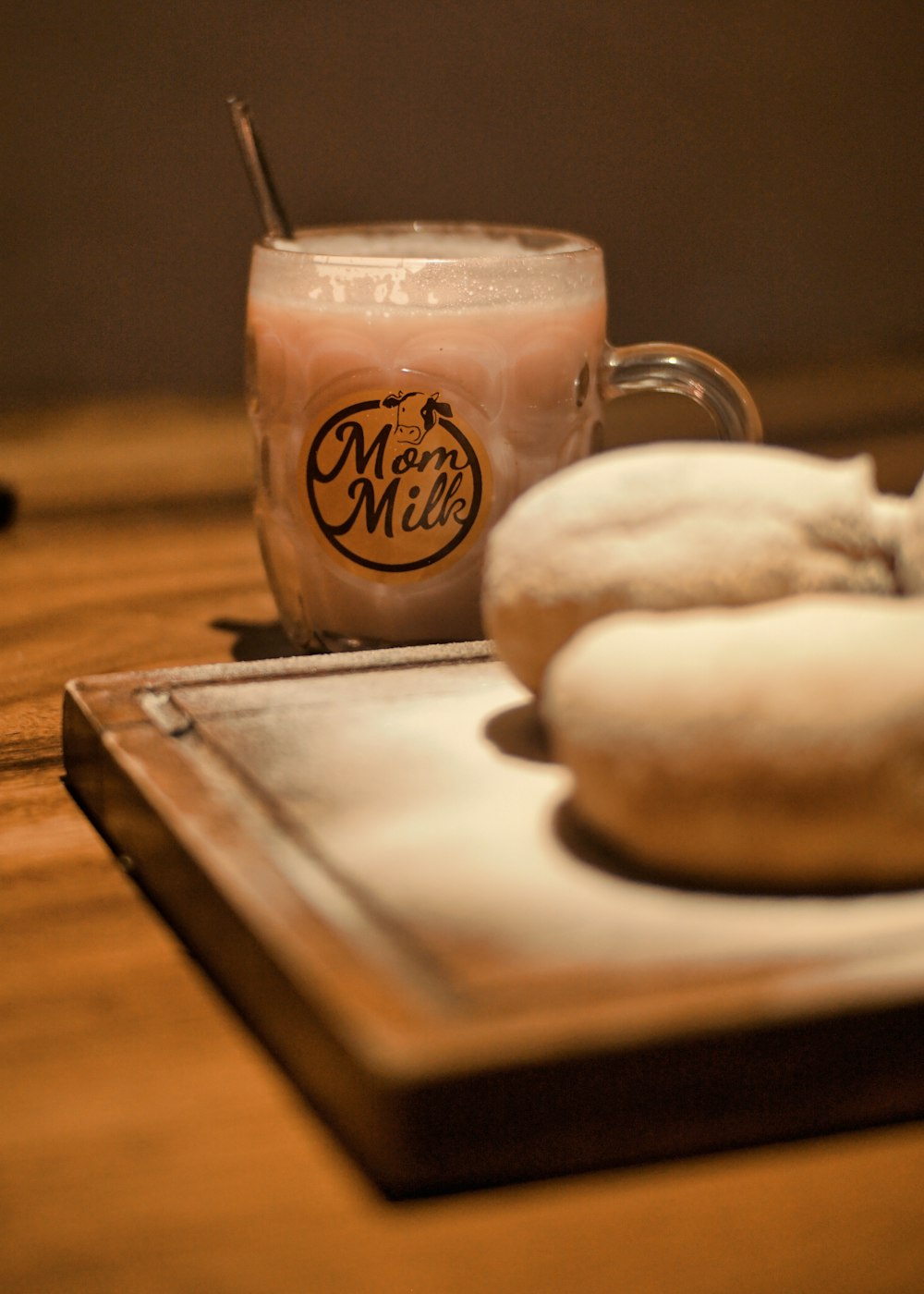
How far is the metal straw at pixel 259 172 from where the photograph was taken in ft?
2.17

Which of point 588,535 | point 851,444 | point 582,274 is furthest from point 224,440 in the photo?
point 588,535

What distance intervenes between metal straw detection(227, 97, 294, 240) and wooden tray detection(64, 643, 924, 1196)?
31cm

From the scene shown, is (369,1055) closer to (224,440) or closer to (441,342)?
(441,342)

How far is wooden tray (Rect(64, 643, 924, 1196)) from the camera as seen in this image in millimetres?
294

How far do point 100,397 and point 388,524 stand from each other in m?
0.74

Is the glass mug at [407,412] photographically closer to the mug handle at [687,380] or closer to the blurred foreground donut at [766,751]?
the mug handle at [687,380]

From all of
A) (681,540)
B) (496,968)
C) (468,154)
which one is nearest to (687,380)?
(681,540)

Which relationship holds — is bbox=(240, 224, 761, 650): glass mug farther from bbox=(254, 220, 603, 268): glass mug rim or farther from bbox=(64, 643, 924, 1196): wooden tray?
bbox=(64, 643, 924, 1196): wooden tray

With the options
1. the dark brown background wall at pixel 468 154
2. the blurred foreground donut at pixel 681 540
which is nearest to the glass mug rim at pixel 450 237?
the blurred foreground donut at pixel 681 540

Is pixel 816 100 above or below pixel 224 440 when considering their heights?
above

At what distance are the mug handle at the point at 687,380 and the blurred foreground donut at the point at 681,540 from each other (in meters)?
0.17

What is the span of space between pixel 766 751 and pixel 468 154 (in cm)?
102

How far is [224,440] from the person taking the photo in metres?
1.10

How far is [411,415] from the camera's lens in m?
0.57
